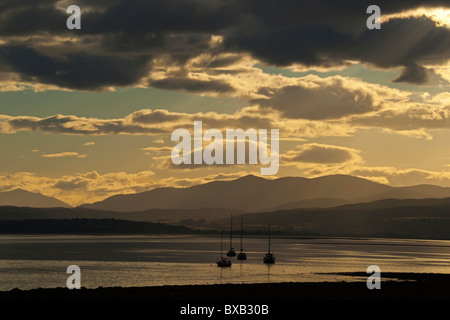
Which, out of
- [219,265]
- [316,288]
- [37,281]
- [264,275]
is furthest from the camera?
[219,265]

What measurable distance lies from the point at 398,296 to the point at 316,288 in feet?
47.2

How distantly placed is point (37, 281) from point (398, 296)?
261 feet

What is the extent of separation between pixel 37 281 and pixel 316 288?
6566 cm
